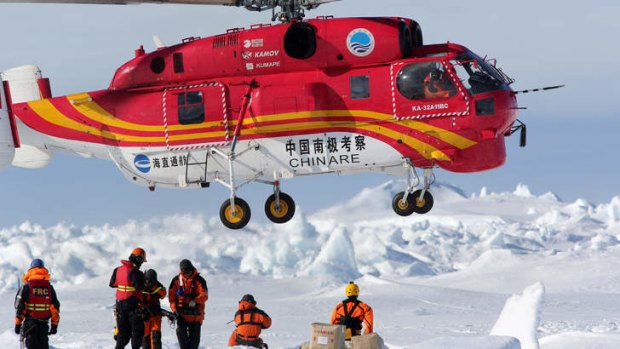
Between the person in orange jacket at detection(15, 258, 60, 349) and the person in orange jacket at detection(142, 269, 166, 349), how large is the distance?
122 centimetres

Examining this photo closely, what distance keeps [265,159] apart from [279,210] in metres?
1.18

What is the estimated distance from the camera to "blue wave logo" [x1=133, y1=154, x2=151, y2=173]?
17078mm

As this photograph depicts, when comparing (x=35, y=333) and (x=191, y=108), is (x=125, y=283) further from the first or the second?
(x=191, y=108)

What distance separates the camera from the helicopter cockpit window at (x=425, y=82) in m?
15.7

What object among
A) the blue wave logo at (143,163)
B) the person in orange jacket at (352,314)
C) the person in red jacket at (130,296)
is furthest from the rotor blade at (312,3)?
the person in red jacket at (130,296)

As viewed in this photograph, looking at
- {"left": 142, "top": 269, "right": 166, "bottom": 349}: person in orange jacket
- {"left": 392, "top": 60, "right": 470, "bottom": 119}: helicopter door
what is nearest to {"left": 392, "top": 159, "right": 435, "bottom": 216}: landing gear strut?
{"left": 392, "top": 60, "right": 470, "bottom": 119}: helicopter door

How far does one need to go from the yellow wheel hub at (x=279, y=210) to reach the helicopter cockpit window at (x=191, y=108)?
209cm

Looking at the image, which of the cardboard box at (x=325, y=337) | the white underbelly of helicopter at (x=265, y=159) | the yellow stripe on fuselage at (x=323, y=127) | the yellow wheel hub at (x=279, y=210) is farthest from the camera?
the yellow wheel hub at (x=279, y=210)

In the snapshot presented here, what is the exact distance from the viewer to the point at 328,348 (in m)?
12.0

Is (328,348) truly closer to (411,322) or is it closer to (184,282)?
(184,282)

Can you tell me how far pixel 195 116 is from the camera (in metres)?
16.6

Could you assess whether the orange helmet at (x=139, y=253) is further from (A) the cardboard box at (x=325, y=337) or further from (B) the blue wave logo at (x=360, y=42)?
(B) the blue wave logo at (x=360, y=42)

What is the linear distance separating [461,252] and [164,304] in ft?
194

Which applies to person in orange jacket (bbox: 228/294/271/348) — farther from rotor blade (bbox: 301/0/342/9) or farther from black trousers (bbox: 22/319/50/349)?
rotor blade (bbox: 301/0/342/9)
